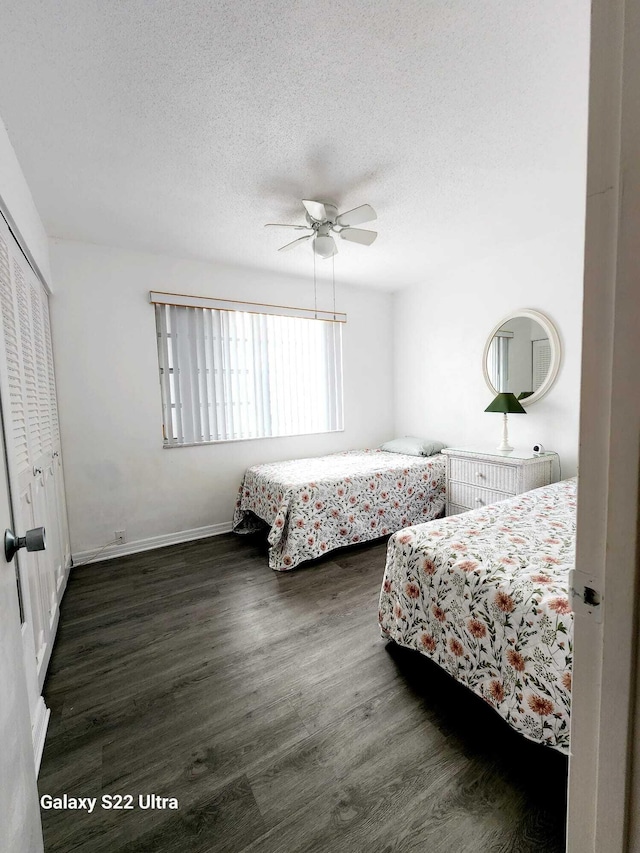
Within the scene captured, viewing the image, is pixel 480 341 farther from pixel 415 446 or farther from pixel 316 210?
pixel 316 210

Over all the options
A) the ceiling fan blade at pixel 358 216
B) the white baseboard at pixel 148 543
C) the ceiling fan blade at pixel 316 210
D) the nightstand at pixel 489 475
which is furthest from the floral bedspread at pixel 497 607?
the white baseboard at pixel 148 543

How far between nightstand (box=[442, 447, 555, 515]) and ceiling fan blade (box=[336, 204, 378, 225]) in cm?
202

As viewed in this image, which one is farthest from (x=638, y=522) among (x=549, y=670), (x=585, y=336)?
(x=549, y=670)

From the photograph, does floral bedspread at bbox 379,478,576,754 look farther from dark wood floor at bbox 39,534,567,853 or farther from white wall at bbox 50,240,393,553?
white wall at bbox 50,240,393,553

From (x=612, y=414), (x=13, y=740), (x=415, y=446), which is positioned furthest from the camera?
(x=415, y=446)

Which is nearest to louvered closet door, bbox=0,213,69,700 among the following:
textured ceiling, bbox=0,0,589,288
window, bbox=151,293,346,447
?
textured ceiling, bbox=0,0,589,288

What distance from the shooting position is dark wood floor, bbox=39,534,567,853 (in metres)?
1.09

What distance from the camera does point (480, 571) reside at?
4.50 feet

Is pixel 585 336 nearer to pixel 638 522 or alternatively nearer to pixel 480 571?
pixel 638 522

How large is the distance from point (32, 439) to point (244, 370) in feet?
6.39

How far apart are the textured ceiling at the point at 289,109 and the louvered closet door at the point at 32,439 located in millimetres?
584

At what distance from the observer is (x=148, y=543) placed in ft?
10.3

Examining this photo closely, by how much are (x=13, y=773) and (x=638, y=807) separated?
3.37 ft

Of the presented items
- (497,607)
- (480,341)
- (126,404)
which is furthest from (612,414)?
(480,341)
